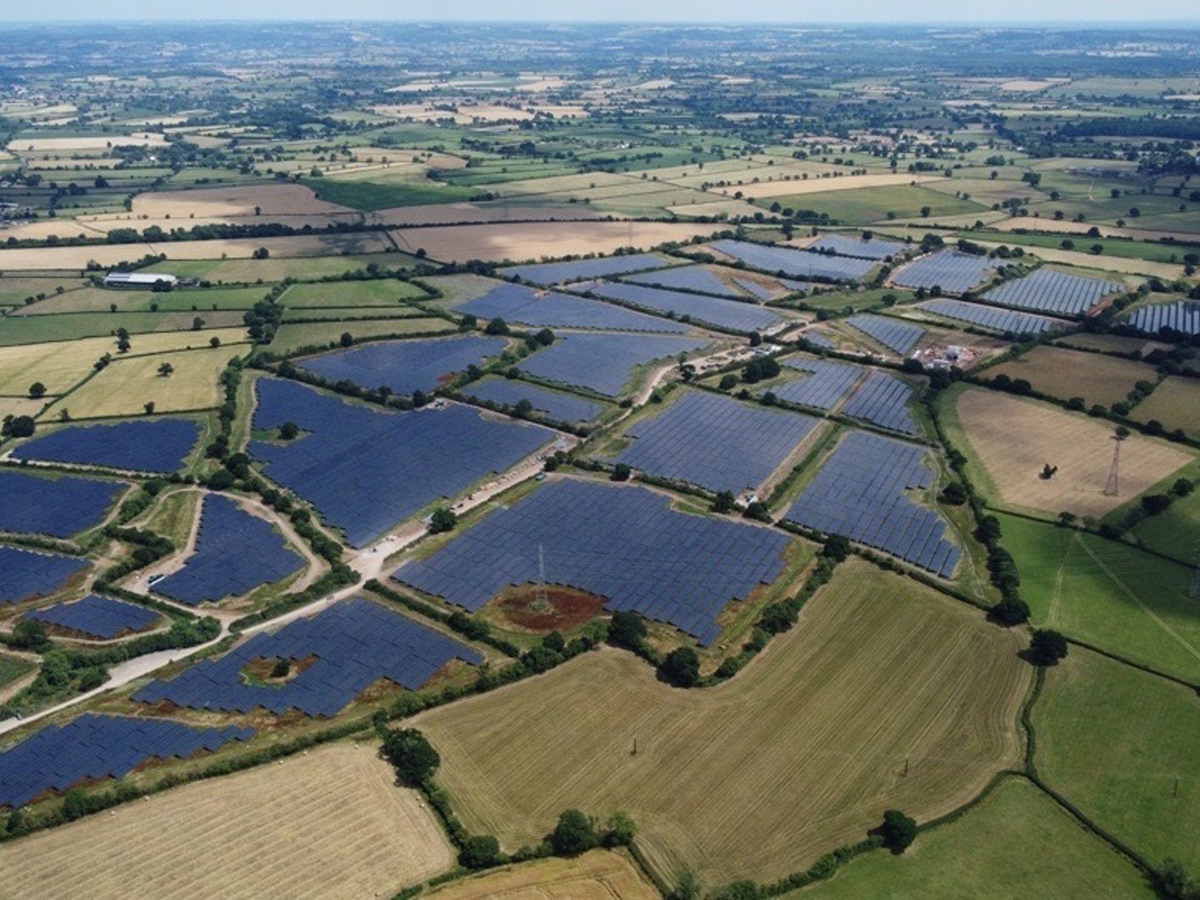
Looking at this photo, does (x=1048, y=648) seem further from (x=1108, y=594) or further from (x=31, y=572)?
(x=31, y=572)

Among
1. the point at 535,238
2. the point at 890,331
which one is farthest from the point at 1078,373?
the point at 535,238

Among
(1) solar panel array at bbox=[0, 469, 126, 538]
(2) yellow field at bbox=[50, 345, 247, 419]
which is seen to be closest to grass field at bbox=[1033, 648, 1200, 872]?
(1) solar panel array at bbox=[0, 469, 126, 538]

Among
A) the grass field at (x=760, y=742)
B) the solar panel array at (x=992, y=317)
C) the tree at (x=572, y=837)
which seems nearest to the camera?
the tree at (x=572, y=837)

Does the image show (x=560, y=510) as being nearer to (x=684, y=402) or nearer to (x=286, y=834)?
(x=684, y=402)

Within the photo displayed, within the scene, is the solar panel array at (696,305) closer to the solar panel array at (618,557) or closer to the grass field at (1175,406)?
the grass field at (1175,406)

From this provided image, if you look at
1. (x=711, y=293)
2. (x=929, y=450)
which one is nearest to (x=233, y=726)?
(x=929, y=450)

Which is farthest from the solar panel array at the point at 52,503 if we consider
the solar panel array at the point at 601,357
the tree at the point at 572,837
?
the tree at the point at 572,837

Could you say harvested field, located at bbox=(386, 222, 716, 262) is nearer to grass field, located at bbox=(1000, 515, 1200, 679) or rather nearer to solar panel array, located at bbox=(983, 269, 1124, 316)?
solar panel array, located at bbox=(983, 269, 1124, 316)
